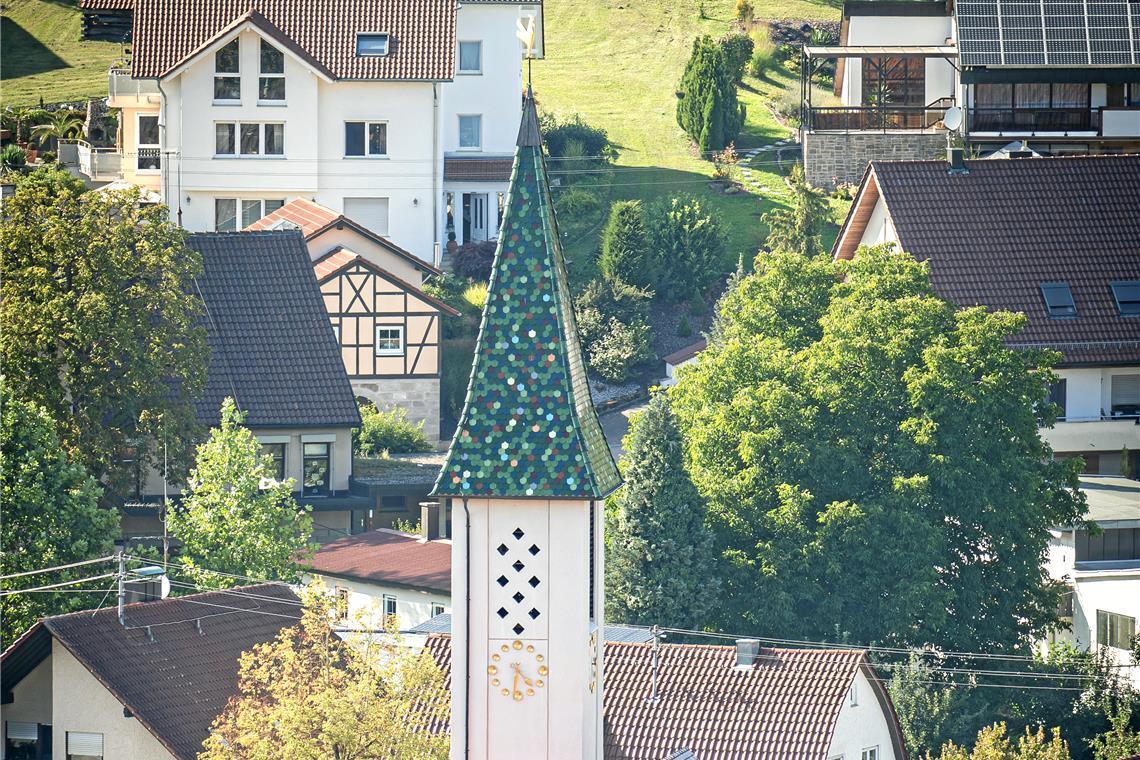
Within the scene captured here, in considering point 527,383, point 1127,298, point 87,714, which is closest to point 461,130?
point 1127,298

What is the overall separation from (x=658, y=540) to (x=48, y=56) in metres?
66.9

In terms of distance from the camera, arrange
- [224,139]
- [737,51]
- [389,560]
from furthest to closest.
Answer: [737,51] → [224,139] → [389,560]

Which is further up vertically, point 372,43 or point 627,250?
point 372,43

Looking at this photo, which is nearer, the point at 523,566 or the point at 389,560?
the point at 523,566

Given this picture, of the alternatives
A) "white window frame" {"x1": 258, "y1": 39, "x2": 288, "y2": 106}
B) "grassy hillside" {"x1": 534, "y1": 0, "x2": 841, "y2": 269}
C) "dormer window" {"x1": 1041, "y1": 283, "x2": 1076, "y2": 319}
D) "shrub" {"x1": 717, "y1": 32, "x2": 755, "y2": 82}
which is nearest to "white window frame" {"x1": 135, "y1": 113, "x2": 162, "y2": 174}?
"white window frame" {"x1": 258, "y1": 39, "x2": 288, "y2": 106}

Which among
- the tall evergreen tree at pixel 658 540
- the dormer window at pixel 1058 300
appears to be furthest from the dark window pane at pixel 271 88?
the tall evergreen tree at pixel 658 540

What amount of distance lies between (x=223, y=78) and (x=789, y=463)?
32097 mm

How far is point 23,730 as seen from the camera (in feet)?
138

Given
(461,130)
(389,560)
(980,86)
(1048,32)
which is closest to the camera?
(389,560)

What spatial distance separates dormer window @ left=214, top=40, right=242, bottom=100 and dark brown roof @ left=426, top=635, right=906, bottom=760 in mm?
37452

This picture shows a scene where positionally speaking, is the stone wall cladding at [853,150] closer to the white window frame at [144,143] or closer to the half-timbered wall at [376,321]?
the half-timbered wall at [376,321]

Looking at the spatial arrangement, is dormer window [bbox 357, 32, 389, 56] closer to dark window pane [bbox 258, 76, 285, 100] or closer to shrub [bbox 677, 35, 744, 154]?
dark window pane [bbox 258, 76, 285, 100]

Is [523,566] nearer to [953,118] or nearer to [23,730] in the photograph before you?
[23,730]

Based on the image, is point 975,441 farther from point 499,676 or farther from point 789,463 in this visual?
point 499,676
